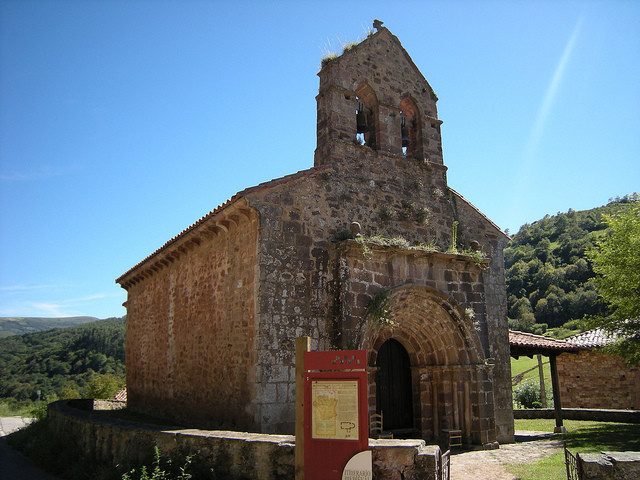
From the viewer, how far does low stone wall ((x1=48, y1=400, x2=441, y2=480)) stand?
189 inches

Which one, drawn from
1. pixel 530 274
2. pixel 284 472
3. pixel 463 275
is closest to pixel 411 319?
pixel 463 275

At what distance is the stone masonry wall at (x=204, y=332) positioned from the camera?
29.7 feet

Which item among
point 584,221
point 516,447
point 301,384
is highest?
point 584,221

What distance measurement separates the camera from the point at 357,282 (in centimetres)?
941

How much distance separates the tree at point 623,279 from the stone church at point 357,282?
3.69 m

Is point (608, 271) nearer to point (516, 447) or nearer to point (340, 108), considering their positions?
point (516, 447)

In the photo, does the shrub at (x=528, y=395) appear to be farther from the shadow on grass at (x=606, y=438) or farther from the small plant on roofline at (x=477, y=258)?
the small plant on roofline at (x=477, y=258)

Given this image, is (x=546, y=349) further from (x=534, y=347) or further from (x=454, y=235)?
(x=454, y=235)

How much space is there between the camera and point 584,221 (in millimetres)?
63844

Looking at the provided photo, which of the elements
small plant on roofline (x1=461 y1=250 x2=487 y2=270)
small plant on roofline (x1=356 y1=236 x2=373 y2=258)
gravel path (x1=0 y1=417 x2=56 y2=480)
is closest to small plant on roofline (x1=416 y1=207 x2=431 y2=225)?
small plant on roofline (x1=461 y1=250 x2=487 y2=270)

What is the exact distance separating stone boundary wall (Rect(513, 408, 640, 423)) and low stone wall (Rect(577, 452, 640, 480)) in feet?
47.8

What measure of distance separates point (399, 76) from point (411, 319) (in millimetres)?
6186

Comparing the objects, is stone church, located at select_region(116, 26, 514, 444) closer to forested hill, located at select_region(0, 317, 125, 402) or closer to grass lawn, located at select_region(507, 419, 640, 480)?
grass lawn, located at select_region(507, 419, 640, 480)

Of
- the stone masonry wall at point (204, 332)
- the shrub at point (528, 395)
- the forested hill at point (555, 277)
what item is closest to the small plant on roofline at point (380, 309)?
the stone masonry wall at point (204, 332)
